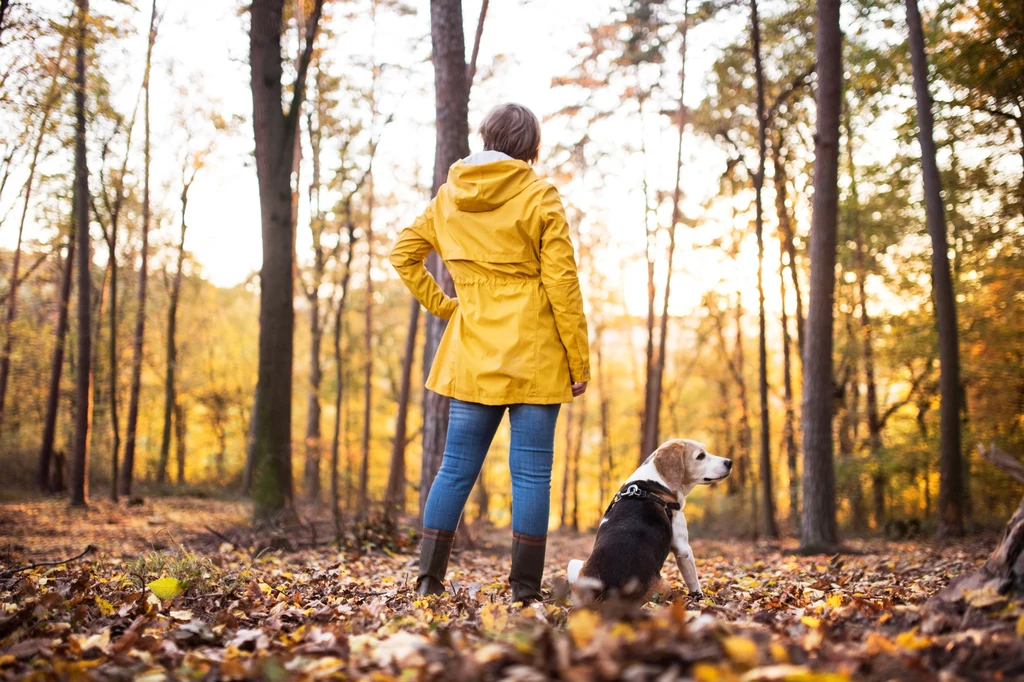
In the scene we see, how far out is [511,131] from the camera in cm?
397

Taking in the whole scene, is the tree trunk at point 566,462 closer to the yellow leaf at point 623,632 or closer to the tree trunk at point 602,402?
the tree trunk at point 602,402

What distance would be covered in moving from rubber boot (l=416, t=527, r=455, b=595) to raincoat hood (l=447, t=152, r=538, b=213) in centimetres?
177

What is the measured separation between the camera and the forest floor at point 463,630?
1.90m

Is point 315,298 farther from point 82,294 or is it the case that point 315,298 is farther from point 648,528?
point 648,528

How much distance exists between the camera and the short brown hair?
157 inches

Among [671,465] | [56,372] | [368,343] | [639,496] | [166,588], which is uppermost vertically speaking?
[368,343]

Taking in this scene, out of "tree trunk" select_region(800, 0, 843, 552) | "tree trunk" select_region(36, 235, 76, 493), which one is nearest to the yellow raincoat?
"tree trunk" select_region(800, 0, 843, 552)

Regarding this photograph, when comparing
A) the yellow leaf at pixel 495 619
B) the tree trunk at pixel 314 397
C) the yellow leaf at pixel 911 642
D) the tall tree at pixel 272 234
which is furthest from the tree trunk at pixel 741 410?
the yellow leaf at pixel 911 642

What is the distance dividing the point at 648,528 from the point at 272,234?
705cm

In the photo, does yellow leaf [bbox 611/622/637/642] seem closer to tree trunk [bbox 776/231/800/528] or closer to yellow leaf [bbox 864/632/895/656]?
yellow leaf [bbox 864/632/895/656]

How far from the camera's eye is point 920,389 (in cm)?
1873

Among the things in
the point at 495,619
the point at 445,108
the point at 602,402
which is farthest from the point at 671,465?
the point at 602,402

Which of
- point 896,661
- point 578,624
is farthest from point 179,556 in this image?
point 896,661

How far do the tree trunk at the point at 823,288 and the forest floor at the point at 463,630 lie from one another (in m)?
3.38
